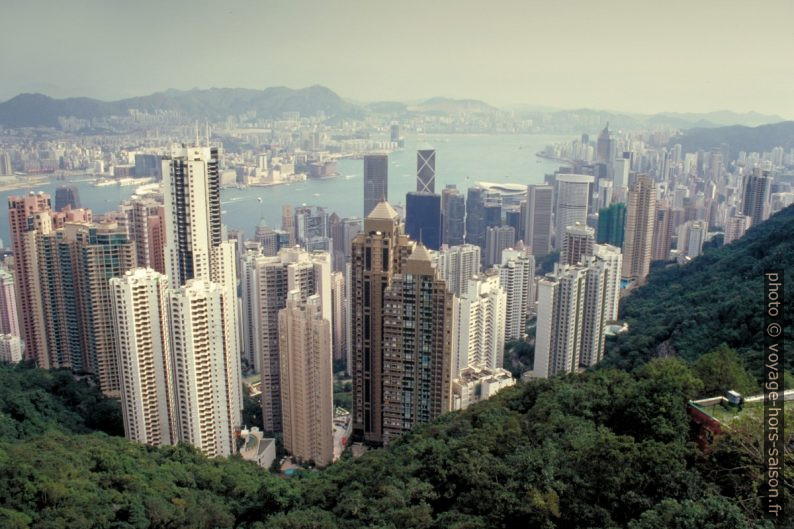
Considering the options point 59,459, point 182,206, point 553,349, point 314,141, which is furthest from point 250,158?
point 59,459

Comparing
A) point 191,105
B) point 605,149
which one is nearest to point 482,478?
point 191,105

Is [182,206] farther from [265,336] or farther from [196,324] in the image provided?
[196,324]

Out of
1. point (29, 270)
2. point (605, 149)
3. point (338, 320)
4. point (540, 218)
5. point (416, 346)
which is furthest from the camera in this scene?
point (605, 149)

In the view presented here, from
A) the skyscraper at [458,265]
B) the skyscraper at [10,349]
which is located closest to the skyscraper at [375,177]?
the skyscraper at [458,265]

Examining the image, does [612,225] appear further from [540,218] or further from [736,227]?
[540,218]

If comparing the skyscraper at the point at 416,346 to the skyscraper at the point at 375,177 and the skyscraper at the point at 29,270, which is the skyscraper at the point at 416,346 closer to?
the skyscraper at the point at 29,270

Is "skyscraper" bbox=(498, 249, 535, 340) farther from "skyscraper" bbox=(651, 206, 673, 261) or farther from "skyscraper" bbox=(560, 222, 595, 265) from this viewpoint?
"skyscraper" bbox=(651, 206, 673, 261)
